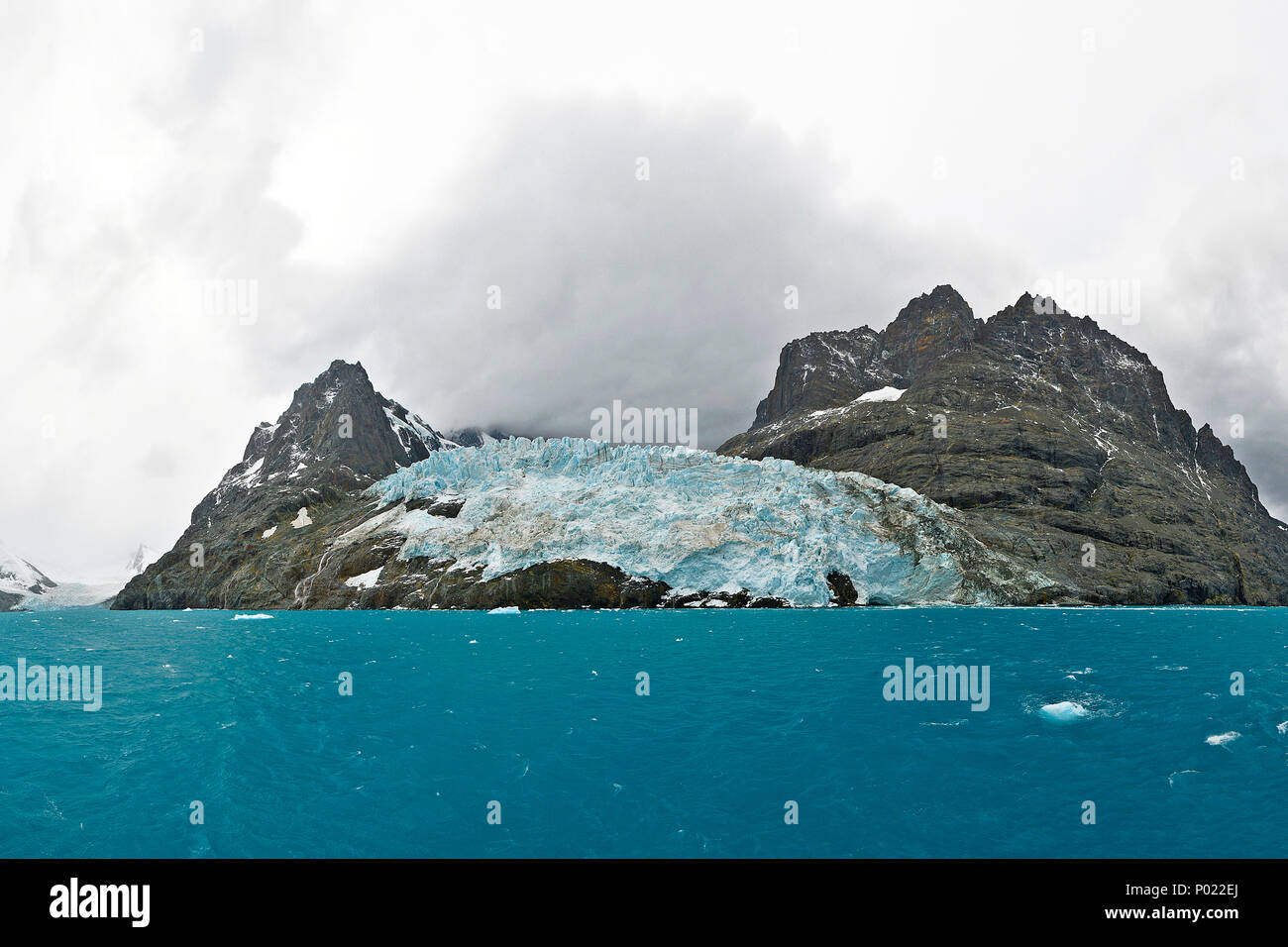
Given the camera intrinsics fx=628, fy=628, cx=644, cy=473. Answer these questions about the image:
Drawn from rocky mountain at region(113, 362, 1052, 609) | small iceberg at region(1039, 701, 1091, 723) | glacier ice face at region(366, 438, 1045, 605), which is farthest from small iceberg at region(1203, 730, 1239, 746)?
rocky mountain at region(113, 362, 1052, 609)

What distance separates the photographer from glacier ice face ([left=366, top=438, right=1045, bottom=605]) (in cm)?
16275

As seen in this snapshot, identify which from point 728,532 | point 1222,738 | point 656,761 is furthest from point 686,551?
point 656,761

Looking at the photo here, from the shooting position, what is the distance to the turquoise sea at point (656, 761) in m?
24.5

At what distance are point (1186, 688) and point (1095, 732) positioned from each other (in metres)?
19.4

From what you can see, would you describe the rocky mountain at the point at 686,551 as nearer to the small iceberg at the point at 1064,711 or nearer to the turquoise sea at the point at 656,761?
the turquoise sea at the point at 656,761

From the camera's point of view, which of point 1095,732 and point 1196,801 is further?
point 1095,732

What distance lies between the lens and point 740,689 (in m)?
51.8

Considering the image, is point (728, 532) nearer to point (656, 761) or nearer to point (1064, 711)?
point (1064, 711)

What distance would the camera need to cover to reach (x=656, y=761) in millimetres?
33375

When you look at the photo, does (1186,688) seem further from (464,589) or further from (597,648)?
(464,589)

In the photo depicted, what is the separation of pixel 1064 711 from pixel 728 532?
126173 mm
